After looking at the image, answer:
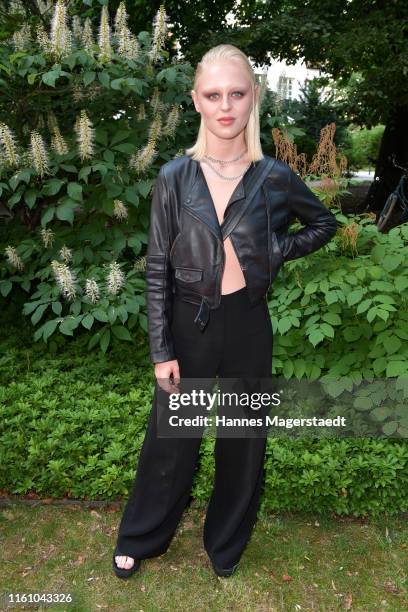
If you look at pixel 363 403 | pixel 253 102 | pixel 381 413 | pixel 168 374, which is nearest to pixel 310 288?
pixel 363 403

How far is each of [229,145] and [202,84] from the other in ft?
0.76

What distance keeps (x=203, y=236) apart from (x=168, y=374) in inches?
22.4

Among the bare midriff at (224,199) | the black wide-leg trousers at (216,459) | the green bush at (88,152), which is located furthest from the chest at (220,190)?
the green bush at (88,152)

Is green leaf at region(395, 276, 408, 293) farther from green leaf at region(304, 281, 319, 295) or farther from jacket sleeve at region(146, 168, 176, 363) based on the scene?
jacket sleeve at region(146, 168, 176, 363)

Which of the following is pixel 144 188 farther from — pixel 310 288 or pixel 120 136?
pixel 310 288

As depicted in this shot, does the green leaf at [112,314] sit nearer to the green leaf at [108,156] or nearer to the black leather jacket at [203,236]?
the green leaf at [108,156]

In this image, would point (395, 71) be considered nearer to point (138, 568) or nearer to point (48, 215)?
point (48, 215)

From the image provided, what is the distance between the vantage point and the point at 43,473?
317cm

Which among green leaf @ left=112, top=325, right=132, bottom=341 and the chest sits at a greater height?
the chest

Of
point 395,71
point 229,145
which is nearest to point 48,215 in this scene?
point 229,145

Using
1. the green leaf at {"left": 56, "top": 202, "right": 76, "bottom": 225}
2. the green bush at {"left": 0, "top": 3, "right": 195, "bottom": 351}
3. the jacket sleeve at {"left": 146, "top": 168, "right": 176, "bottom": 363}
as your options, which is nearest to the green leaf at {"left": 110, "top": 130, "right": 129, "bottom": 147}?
the green bush at {"left": 0, "top": 3, "right": 195, "bottom": 351}

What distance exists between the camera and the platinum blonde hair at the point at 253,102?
1.87 meters

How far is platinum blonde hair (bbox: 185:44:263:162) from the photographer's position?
187cm

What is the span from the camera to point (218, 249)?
1989mm
